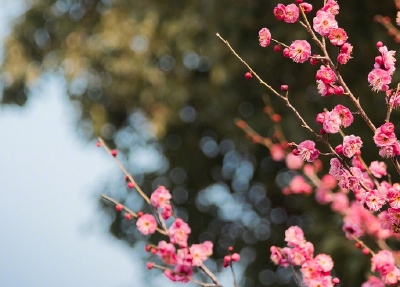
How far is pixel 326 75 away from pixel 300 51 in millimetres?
107

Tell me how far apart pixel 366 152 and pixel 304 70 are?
2.61ft

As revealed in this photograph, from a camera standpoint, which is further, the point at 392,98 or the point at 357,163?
the point at 357,163

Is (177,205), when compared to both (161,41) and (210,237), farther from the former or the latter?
(161,41)

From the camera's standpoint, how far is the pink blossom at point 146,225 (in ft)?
4.84

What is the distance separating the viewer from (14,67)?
20.2ft

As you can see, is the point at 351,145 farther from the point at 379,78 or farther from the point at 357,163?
the point at 357,163

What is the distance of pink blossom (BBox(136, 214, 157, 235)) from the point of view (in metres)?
1.47

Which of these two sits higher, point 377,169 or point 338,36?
point 338,36

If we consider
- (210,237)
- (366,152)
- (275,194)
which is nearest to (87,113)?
(210,237)

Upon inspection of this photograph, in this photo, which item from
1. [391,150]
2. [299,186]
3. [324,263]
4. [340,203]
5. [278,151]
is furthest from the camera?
[278,151]

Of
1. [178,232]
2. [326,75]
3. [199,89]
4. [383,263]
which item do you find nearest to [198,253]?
[178,232]

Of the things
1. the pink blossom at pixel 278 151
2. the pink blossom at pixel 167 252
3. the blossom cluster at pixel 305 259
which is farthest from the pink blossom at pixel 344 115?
the pink blossom at pixel 278 151

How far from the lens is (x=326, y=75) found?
1104 mm

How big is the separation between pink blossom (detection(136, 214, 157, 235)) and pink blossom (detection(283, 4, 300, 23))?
0.74 meters
